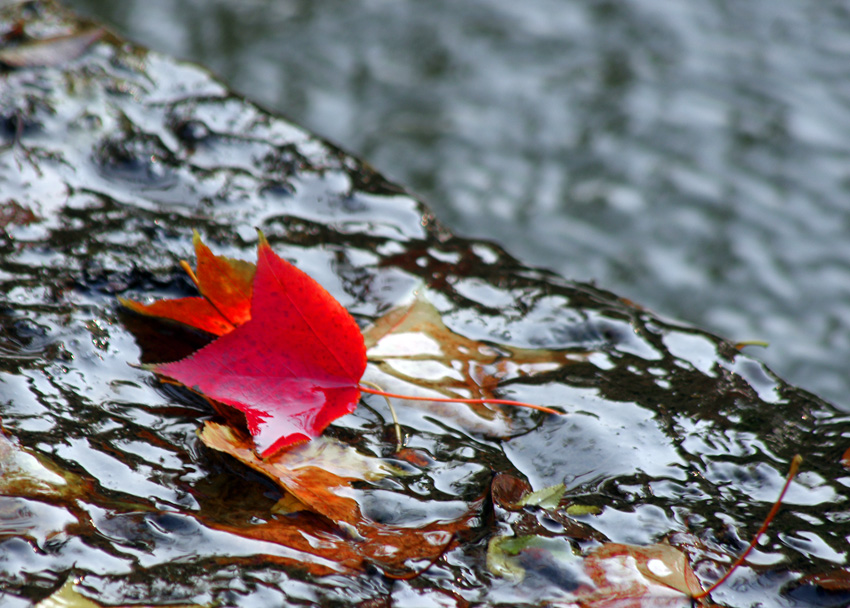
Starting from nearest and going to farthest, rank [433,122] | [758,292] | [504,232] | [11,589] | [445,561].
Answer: [11,589] < [445,561] < [758,292] < [504,232] < [433,122]

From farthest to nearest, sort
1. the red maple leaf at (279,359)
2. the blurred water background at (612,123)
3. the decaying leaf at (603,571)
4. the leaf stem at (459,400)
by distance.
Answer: the blurred water background at (612,123) < the leaf stem at (459,400) < the red maple leaf at (279,359) < the decaying leaf at (603,571)

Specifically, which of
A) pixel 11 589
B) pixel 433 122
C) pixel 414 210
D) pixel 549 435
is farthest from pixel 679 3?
pixel 11 589

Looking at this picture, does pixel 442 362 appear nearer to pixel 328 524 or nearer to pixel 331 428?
pixel 331 428

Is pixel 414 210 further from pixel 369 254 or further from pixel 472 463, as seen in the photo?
pixel 472 463

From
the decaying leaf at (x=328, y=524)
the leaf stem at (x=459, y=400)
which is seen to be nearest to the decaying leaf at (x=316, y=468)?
the decaying leaf at (x=328, y=524)

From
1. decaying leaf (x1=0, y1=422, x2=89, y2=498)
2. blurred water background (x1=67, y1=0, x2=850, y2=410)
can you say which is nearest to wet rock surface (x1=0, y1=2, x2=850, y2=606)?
decaying leaf (x1=0, y1=422, x2=89, y2=498)

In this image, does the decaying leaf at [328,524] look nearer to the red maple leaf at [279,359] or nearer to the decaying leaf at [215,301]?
the red maple leaf at [279,359]

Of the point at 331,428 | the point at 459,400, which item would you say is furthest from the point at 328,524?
the point at 459,400
